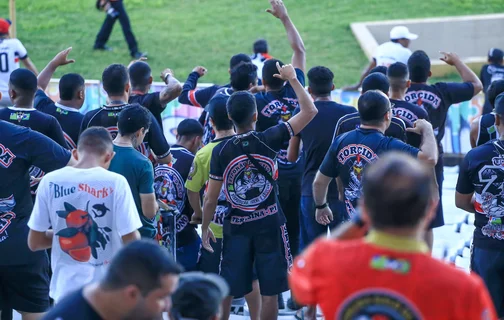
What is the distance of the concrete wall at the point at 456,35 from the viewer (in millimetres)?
20938

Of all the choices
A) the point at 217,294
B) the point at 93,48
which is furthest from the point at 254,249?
the point at 93,48

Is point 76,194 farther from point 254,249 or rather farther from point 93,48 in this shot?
point 93,48

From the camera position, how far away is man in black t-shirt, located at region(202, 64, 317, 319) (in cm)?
638

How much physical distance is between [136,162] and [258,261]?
1.39 m

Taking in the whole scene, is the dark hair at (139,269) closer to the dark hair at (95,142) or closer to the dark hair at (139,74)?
the dark hair at (95,142)

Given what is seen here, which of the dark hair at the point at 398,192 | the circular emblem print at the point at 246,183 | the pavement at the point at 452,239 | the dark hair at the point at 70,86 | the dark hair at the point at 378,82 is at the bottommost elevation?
the pavement at the point at 452,239

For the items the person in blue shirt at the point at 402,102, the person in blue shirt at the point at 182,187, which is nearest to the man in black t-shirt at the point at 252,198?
the person in blue shirt at the point at 182,187

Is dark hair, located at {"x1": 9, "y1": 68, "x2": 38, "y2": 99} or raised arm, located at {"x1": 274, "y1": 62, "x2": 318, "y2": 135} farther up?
dark hair, located at {"x1": 9, "y1": 68, "x2": 38, "y2": 99}

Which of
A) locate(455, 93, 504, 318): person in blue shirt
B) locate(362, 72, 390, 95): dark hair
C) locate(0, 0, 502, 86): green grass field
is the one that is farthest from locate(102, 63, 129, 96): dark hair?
locate(0, 0, 502, 86): green grass field

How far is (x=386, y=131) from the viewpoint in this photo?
7.11m

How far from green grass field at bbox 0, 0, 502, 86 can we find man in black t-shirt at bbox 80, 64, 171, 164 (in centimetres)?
1215

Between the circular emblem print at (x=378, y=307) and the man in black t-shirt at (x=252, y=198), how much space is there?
3.35 metres

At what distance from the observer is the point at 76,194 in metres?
5.04

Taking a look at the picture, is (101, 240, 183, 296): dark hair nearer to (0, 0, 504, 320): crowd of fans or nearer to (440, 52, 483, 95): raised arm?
(0, 0, 504, 320): crowd of fans
